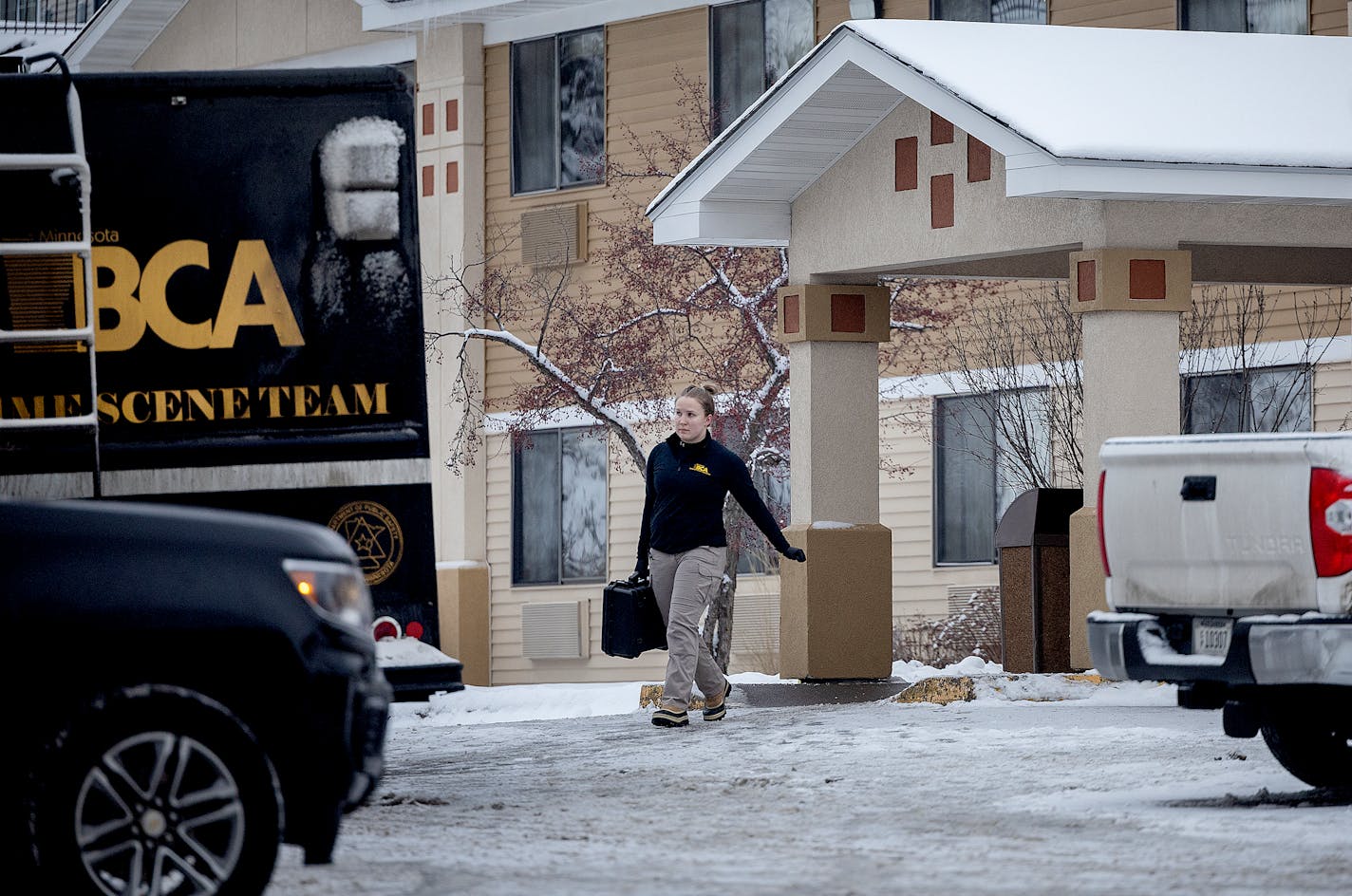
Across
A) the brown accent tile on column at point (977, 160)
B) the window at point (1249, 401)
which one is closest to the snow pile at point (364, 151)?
the brown accent tile on column at point (977, 160)

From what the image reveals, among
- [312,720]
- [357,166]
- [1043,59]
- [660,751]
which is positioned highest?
[1043,59]

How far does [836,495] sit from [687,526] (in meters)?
3.80

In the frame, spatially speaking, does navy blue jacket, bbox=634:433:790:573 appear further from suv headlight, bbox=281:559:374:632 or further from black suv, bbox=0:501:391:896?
black suv, bbox=0:501:391:896

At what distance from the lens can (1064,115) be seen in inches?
600

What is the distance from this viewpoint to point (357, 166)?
10.4m

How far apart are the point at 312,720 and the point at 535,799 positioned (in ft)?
12.2

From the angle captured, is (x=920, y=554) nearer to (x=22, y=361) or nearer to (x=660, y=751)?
(x=660, y=751)

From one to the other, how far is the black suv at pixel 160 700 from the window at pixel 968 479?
15.7 m

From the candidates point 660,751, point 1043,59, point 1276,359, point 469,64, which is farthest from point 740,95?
point 660,751

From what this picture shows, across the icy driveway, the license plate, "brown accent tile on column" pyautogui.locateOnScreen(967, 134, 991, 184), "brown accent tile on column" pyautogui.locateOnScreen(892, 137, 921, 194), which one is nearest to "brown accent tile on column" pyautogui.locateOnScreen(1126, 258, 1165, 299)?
"brown accent tile on column" pyautogui.locateOnScreen(967, 134, 991, 184)

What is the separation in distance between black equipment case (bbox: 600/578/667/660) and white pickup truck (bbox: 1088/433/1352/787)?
13.2ft

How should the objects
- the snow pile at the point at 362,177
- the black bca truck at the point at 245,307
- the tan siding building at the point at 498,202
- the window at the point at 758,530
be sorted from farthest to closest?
the tan siding building at the point at 498,202
the window at the point at 758,530
the snow pile at the point at 362,177
the black bca truck at the point at 245,307

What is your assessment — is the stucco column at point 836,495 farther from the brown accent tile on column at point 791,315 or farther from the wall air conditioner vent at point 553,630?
the wall air conditioner vent at point 553,630

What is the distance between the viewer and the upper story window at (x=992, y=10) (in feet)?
76.0
